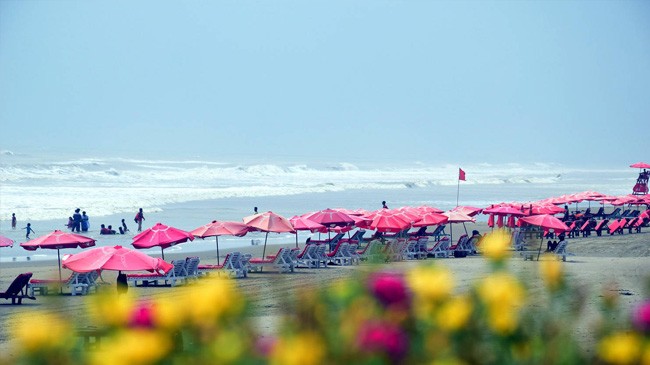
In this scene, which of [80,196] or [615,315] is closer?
[615,315]

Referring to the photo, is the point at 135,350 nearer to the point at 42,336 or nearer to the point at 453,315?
the point at 42,336

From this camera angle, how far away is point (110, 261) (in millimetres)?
13953

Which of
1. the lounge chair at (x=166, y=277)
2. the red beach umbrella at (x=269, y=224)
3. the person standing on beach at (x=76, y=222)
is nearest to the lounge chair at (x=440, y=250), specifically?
the red beach umbrella at (x=269, y=224)

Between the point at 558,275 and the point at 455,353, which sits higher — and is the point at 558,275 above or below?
above

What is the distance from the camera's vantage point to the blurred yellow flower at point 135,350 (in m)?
1.81

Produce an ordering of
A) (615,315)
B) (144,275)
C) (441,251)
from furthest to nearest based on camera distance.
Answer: (441,251) < (144,275) < (615,315)

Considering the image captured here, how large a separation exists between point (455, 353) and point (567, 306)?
33.4 inches

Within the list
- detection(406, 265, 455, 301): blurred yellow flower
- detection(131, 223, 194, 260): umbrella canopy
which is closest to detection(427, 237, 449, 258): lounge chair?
detection(131, 223, 194, 260): umbrella canopy

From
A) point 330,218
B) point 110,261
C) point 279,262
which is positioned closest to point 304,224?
point 330,218

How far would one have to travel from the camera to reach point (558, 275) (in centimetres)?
247

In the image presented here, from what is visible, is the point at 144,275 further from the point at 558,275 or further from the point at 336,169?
the point at 336,169

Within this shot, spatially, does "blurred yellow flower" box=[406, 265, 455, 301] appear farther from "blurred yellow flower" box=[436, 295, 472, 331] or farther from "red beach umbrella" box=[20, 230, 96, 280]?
"red beach umbrella" box=[20, 230, 96, 280]

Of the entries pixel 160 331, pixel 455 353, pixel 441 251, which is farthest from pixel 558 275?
pixel 441 251

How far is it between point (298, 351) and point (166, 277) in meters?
14.7
